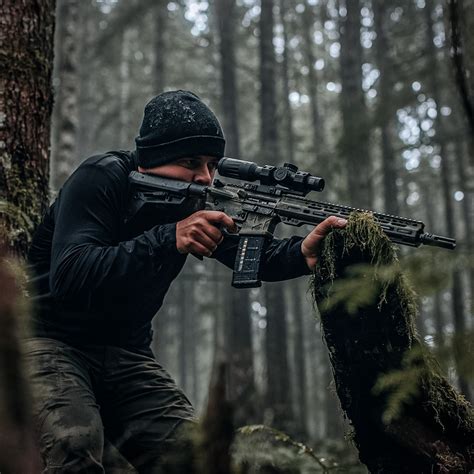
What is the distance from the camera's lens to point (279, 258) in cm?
409

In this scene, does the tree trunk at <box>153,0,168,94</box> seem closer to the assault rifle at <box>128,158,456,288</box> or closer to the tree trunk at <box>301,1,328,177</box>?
the tree trunk at <box>301,1,328,177</box>

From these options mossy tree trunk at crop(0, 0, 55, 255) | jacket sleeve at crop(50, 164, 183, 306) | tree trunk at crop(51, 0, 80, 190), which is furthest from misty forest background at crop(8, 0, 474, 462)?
mossy tree trunk at crop(0, 0, 55, 255)

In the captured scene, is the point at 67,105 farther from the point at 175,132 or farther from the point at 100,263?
the point at 100,263

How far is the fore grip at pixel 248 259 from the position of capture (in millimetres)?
3867

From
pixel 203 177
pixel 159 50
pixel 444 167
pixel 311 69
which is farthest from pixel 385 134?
pixel 203 177

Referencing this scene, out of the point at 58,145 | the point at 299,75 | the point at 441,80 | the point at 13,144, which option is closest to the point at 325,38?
the point at 299,75

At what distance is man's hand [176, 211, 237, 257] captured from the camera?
3.58 metres

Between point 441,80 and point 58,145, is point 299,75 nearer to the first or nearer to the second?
point 441,80

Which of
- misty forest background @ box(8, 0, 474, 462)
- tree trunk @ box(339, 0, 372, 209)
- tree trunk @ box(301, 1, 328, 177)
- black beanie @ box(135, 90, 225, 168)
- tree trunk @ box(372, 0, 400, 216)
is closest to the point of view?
misty forest background @ box(8, 0, 474, 462)

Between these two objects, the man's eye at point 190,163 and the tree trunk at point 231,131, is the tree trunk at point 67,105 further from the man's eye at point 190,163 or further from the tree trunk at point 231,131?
the man's eye at point 190,163

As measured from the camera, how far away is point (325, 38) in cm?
2678

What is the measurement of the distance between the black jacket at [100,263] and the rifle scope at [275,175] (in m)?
0.35

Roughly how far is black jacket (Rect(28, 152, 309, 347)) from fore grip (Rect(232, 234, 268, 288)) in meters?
0.20

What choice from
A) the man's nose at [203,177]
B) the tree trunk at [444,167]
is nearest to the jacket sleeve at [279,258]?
the man's nose at [203,177]
